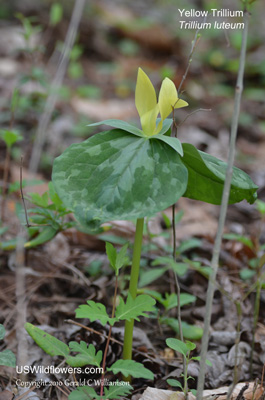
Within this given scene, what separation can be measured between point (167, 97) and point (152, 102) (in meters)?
0.05

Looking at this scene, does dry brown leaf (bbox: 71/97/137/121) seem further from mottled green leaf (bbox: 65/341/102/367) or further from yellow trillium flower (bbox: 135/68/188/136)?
mottled green leaf (bbox: 65/341/102/367)

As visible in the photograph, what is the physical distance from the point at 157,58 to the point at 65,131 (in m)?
2.94

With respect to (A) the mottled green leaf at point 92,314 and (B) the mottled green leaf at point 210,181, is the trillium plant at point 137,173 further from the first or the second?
(A) the mottled green leaf at point 92,314

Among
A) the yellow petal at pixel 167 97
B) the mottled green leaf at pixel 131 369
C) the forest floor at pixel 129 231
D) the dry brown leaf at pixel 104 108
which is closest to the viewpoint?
the mottled green leaf at pixel 131 369

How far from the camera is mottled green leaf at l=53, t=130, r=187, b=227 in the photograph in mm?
996

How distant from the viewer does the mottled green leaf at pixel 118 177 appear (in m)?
1.00

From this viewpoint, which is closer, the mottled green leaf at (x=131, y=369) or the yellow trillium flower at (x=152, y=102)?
the mottled green leaf at (x=131, y=369)

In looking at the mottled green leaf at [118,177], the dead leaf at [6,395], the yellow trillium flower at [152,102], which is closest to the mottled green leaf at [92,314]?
the mottled green leaf at [118,177]

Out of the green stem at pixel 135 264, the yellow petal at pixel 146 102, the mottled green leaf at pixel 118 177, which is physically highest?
the yellow petal at pixel 146 102

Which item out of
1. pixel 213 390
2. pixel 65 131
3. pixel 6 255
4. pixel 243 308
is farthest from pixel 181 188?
pixel 65 131

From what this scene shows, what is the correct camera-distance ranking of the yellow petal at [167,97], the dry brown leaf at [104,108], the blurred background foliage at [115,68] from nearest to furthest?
the yellow petal at [167,97], the blurred background foliage at [115,68], the dry brown leaf at [104,108]

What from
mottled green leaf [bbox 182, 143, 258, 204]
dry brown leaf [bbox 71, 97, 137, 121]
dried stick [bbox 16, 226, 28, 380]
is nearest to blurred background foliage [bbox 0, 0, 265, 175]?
dry brown leaf [bbox 71, 97, 137, 121]

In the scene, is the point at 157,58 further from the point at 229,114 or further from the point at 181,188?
the point at 181,188

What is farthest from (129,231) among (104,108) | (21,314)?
(104,108)
